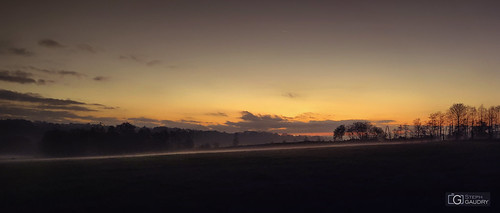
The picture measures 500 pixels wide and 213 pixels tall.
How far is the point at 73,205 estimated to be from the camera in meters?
22.1

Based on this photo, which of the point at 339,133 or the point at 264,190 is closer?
the point at 264,190

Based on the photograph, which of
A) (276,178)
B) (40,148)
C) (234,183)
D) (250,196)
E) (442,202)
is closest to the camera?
(442,202)

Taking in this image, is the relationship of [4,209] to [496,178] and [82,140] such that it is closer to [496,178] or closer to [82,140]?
[496,178]

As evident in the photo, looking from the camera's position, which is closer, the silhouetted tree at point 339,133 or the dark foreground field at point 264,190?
the dark foreground field at point 264,190

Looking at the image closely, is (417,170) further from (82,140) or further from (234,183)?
(82,140)

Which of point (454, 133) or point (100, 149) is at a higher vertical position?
point (454, 133)

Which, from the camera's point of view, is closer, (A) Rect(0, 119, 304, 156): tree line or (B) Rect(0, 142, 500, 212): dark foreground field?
(B) Rect(0, 142, 500, 212): dark foreground field

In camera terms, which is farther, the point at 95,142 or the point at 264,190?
the point at 95,142

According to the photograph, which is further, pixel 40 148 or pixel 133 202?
pixel 40 148

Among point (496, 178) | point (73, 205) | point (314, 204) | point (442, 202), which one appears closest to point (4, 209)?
point (73, 205)

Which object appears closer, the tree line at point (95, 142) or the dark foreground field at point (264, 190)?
the dark foreground field at point (264, 190)

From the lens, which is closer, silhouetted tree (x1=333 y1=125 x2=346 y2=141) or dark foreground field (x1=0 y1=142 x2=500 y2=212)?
dark foreground field (x1=0 y1=142 x2=500 y2=212)

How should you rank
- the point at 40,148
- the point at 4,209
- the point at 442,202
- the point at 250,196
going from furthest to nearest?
the point at 40,148 → the point at 250,196 → the point at 4,209 → the point at 442,202

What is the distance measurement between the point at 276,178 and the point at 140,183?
44.0 ft
